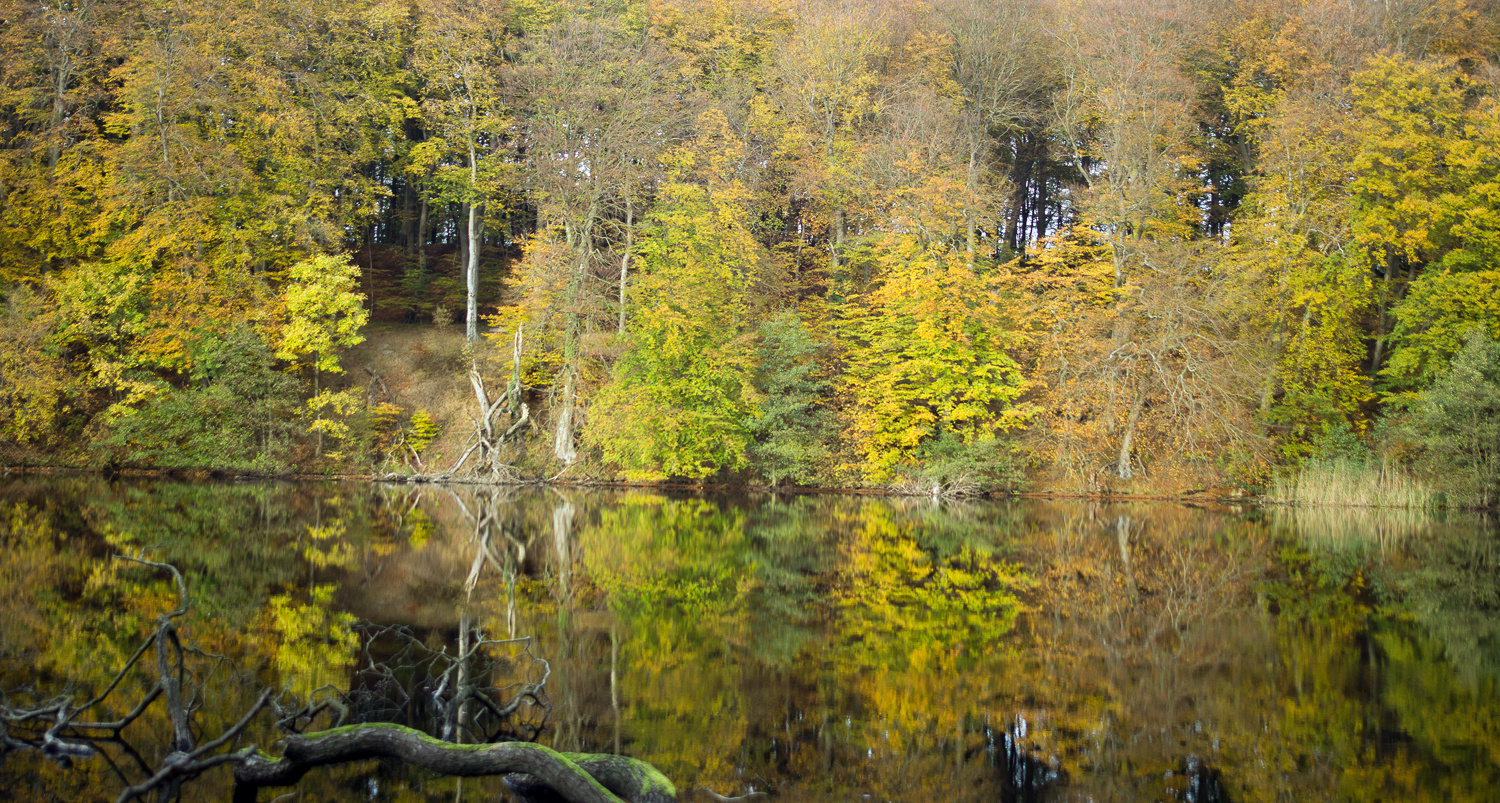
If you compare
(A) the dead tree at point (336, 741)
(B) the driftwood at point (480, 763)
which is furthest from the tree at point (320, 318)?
(B) the driftwood at point (480, 763)

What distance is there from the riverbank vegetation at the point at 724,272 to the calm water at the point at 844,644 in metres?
9.81

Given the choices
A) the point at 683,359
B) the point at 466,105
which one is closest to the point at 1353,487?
the point at 683,359

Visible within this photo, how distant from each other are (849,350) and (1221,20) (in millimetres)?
20816

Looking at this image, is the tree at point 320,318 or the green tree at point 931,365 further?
the tree at point 320,318

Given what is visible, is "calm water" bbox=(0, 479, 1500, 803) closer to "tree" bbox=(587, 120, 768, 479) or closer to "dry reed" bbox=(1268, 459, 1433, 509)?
"dry reed" bbox=(1268, 459, 1433, 509)

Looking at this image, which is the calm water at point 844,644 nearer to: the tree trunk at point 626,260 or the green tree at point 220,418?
the green tree at point 220,418

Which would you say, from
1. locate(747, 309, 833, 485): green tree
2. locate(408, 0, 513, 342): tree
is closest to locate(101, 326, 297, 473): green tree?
locate(408, 0, 513, 342): tree

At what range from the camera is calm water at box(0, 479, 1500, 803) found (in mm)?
6230

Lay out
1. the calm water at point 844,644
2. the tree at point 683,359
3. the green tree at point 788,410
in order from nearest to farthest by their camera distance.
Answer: the calm water at point 844,644, the tree at point 683,359, the green tree at point 788,410

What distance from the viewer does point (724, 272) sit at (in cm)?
3006

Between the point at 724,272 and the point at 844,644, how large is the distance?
21.6 metres

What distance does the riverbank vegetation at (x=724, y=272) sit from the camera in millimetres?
27828

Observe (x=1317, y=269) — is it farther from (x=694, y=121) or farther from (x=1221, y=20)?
(x=694, y=121)

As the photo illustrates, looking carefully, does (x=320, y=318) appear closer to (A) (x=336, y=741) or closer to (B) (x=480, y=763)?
(A) (x=336, y=741)
